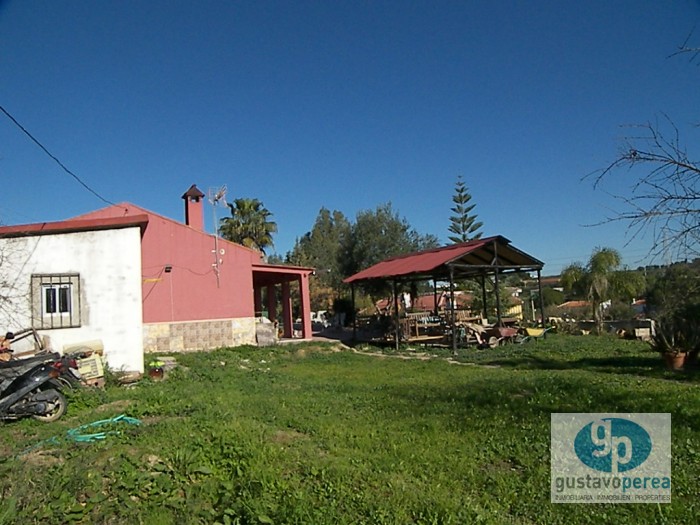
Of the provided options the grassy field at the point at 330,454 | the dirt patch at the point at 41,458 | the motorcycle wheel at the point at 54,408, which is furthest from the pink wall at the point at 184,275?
the dirt patch at the point at 41,458

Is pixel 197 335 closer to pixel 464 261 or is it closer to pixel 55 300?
pixel 55 300

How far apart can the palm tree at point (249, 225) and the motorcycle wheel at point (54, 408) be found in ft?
89.4

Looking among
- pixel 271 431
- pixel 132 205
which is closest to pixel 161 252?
pixel 132 205

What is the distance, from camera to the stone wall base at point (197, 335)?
55.6 ft

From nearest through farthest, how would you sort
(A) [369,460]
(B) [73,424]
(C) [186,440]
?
(A) [369,460] < (C) [186,440] < (B) [73,424]

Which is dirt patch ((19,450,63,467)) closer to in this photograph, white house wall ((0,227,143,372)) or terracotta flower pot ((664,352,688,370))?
white house wall ((0,227,143,372))

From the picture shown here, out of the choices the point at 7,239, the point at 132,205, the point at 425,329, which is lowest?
the point at 425,329

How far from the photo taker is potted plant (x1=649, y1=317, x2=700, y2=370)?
11484mm

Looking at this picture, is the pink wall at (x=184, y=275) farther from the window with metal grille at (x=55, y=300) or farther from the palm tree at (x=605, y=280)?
the palm tree at (x=605, y=280)

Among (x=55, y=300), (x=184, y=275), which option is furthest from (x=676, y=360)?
(x=184, y=275)

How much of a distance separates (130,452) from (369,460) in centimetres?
252

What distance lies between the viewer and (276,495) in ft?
13.6

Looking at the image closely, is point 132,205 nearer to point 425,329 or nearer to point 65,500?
point 425,329

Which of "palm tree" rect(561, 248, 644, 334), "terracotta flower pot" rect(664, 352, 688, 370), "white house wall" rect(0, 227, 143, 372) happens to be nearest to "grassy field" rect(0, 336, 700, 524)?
"terracotta flower pot" rect(664, 352, 688, 370)
